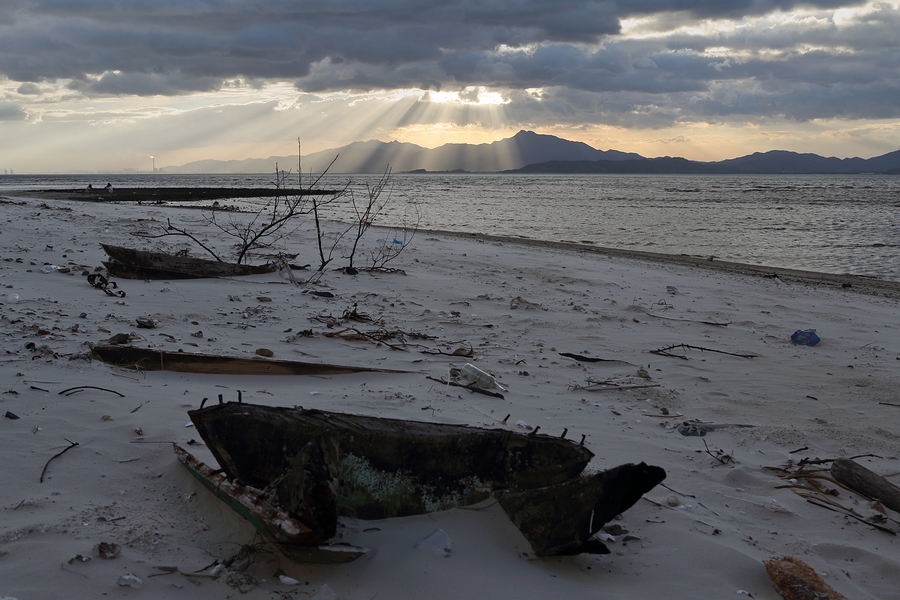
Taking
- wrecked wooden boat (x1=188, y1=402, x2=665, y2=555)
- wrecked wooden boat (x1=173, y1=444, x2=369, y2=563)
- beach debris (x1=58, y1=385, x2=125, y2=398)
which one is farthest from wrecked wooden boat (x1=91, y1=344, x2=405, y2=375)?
wrecked wooden boat (x1=173, y1=444, x2=369, y2=563)

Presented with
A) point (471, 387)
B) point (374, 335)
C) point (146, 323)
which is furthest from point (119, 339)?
point (471, 387)

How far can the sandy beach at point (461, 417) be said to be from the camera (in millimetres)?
1917

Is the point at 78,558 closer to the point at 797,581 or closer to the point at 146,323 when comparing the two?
the point at 797,581

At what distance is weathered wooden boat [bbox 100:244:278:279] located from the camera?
6363 mm

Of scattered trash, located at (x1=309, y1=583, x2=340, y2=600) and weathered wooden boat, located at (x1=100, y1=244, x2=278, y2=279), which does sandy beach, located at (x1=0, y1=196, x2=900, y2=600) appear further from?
weathered wooden boat, located at (x1=100, y1=244, x2=278, y2=279)

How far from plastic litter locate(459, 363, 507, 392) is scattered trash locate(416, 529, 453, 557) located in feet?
6.02

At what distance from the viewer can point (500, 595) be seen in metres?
1.87

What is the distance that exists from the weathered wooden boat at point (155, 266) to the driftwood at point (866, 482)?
6118 millimetres

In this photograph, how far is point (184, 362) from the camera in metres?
3.72

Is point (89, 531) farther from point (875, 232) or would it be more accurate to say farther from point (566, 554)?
point (875, 232)

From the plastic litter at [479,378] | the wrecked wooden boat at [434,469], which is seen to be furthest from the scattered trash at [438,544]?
the plastic litter at [479,378]

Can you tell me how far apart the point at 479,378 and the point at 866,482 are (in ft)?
7.03

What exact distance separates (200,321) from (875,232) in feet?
72.2

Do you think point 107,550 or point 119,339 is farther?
point 119,339
